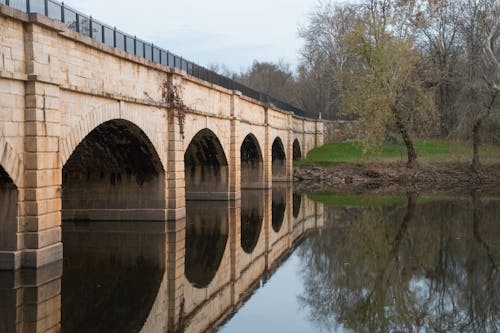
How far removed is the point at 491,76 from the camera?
115 feet

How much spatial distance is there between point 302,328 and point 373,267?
4231 mm

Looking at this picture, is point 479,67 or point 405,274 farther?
point 479,67

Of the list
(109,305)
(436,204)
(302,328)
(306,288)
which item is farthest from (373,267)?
(436,204)

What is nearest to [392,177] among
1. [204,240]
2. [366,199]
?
[366,199]

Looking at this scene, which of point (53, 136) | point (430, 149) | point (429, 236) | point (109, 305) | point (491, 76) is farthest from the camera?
point (430, 149)

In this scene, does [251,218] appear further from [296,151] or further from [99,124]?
[296,151]

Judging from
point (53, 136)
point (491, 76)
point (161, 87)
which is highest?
point (491, 76)

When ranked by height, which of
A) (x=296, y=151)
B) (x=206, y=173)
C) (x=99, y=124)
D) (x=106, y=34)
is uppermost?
(x=106, y=34)

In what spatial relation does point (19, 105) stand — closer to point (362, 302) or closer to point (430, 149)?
point (362, 302)

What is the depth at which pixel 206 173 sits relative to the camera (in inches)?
1038

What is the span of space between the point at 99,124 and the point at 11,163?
3.86m

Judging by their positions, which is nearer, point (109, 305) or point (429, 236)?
point (109, 305)

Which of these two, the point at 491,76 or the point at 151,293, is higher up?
the point at 491,76

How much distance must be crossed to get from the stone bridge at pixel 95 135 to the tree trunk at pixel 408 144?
9.13 meters
